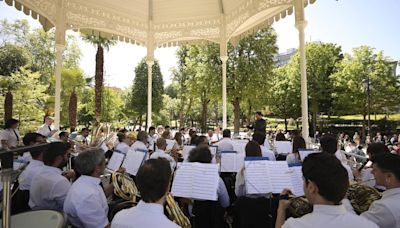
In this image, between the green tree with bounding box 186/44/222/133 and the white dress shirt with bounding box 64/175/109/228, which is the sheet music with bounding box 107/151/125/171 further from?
the green tree with bounding box 186/44/222/133

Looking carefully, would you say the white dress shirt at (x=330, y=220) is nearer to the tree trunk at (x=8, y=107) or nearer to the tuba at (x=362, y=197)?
the tuba at (x=362, y=197)

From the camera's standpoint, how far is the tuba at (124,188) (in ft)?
12.3

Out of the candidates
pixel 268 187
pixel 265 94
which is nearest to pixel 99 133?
pixel 268 187

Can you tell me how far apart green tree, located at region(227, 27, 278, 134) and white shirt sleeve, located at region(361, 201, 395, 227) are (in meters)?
20.9

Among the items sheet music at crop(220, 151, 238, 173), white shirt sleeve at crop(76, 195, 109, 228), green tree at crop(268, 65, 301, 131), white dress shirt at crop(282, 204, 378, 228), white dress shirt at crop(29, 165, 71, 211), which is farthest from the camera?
green tree at crop(268, 65, 301, 131)

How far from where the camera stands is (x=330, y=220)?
169 centimetres

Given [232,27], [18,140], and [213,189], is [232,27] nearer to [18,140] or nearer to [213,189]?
[18,140]

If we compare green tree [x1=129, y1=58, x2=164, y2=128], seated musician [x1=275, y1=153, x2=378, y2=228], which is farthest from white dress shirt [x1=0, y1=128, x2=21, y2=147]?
green tree [x1=129, y1=58, x2=164, y2=128]

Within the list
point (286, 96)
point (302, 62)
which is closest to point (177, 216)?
point (302, 62)

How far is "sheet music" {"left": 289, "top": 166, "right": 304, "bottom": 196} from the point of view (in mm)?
3467

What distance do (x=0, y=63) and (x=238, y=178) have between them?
1489 inches

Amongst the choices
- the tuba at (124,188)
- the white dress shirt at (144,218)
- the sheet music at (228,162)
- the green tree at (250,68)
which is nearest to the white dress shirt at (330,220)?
the white dress shirt at (144,218)

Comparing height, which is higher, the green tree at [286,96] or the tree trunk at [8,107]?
the green tree at [286,96]

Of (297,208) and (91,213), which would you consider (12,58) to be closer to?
(91,213)
